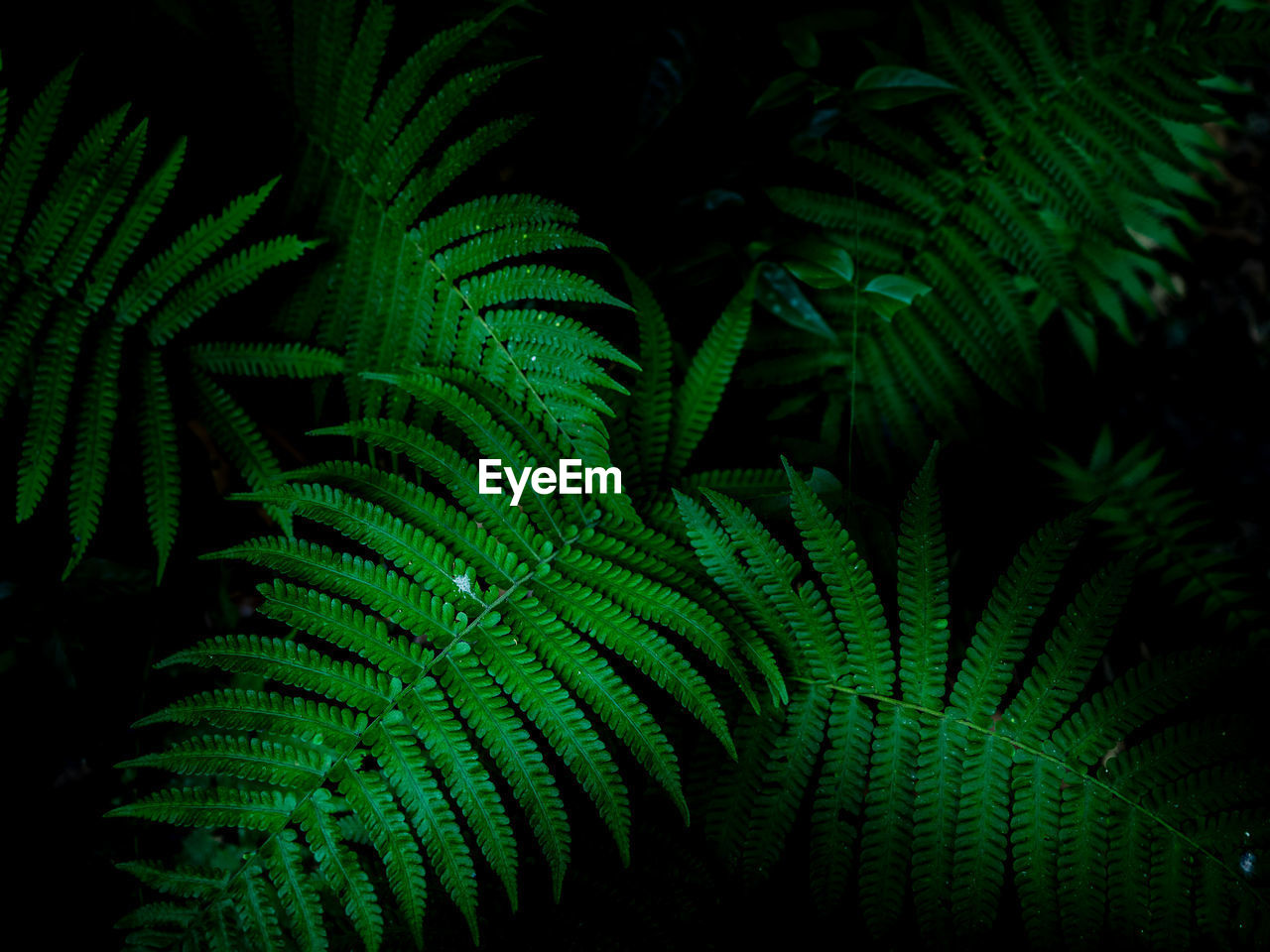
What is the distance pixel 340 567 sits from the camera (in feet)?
5.52

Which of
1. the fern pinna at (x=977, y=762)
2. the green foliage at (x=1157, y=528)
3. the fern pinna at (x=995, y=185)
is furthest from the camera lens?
the green foliage at (x=1157, y=528)

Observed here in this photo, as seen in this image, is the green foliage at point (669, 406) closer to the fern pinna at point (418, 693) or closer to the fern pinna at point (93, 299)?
the fern pinna at point (418, 693)

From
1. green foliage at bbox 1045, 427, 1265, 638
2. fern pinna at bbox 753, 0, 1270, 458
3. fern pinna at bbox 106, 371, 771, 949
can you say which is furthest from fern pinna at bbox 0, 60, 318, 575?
green foliage at bbox 1045, 427, 1265, 638

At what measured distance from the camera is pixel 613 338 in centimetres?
247

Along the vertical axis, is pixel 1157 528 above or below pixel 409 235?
below

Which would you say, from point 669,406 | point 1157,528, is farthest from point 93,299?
point 1157,528

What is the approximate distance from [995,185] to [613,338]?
4.32 ft

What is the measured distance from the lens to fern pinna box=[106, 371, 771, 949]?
4.99 ft

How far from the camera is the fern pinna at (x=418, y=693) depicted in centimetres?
152

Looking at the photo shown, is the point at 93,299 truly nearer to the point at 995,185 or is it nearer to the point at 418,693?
the point at 418,693

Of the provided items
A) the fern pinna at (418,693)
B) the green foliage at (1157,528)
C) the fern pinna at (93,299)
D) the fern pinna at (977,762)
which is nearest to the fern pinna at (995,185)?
the green foliage at (1157,528)

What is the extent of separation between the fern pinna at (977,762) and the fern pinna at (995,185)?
86 centimetres

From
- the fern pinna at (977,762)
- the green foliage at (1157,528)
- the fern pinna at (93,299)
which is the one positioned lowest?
the fern pinna at (977,762)

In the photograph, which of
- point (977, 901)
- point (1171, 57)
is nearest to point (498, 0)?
point (1171, 57)
